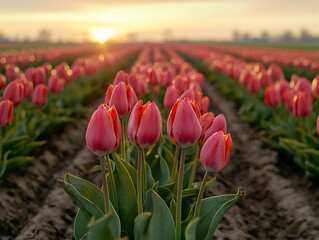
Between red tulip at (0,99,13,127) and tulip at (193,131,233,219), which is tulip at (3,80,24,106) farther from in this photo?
tulip at (193,131,233,219)

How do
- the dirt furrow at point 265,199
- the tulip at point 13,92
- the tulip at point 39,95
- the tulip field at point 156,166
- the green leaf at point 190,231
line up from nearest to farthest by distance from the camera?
the green leaf at point 190,231 → the tulip field at point 156,166 → the dirt furrow at point 265,199 → the tulip at point 13,92 → the tulip at point 39,95

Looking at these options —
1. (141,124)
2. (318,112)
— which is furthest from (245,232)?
(318,112)

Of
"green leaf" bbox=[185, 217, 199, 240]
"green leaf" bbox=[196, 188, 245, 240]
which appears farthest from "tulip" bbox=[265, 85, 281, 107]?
"green leaf" bbox=[185, 217, 199, 240]

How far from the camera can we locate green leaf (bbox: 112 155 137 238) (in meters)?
2.25

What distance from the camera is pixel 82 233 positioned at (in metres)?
2.20

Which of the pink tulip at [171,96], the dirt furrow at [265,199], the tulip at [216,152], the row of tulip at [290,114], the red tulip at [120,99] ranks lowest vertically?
the dirt furrow at [265,199]

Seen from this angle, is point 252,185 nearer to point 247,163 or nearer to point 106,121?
point 247,163

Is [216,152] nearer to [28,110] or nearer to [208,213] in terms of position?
[208,213]

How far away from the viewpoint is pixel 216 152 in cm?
175

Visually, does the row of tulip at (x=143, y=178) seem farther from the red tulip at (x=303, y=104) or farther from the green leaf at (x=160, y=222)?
the red tulip at (x=303, y=104)

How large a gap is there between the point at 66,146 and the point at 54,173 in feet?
3.49

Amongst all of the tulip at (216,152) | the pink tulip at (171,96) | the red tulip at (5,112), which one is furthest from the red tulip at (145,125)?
the red tulip at (5,112)

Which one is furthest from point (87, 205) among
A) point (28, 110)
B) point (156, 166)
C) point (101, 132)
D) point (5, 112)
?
point (28, 110)

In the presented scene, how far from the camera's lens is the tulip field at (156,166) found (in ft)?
5.85
